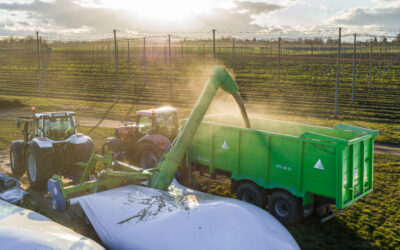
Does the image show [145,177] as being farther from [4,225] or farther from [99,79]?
[99,79]

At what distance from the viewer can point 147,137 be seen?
11.0 metres

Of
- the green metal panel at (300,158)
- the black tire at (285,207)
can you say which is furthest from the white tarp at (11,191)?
the black tire at (285,207)

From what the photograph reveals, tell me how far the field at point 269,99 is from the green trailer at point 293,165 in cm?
80

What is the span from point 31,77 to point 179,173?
47.6 meters

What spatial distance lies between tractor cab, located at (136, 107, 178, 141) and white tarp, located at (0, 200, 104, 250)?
563cm

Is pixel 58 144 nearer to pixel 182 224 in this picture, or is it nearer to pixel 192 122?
pixel 192 122

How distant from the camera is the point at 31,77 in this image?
51.0 meters

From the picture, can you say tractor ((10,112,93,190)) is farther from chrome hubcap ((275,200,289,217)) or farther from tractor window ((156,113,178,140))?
chrome hubcap ((275,200,289,217))

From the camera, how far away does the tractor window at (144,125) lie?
1184 centimetres

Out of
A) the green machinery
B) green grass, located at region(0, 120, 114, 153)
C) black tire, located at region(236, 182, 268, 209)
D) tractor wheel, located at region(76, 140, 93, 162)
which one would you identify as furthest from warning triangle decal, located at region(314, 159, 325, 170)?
green grass, located at region(0, 120, 114, 153)

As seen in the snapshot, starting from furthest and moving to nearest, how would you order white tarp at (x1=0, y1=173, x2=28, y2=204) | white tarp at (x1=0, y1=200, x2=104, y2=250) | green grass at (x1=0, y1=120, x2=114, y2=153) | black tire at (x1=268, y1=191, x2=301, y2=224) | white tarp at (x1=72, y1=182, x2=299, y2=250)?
green grass at (x1=0, y1=120, x2=114, y2=153), white tarp at (x1=0, y1=173, x2=28, y2=204), black tire at (x1=268, y1=191, x2=301, y2=224), white tarp at (x1=72, y1=182, x2=299, y2=250), white tarp at (x1=0, y1=200, x2=104, y2=250)

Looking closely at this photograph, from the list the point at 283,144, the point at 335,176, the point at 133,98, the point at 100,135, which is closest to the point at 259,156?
the point at 283,144

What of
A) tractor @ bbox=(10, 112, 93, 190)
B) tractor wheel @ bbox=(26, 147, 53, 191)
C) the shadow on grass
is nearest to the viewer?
the shadow on grass

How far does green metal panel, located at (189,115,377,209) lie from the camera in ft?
24.1
